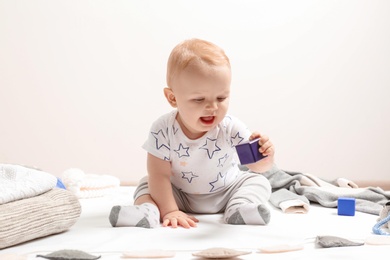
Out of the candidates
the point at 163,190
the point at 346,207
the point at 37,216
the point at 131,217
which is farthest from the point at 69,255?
the point at 346,207

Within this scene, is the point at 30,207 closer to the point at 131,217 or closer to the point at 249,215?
the point at 131,217

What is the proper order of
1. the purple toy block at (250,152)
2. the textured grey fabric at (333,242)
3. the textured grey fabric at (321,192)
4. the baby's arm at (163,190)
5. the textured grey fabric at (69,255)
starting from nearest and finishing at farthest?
the textured grey fabric at (69,255), the textured grey fabric at (333,242), the purple toy block at (250,152), the baby's arm at (163,190), the textured grey fabric at (321,192)

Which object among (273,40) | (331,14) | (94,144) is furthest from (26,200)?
(331,14)

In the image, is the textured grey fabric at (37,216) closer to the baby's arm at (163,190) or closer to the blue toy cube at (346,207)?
the baby's arm at (163,190)

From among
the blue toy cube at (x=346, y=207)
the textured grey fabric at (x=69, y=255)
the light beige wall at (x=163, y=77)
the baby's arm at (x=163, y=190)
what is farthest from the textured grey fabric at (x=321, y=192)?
the light beige wall at (x=163, y=77)

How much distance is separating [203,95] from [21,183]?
0.44 m

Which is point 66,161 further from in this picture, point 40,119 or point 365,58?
point 365,58

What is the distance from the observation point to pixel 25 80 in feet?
8.75

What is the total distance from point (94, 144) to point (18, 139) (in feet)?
1.15

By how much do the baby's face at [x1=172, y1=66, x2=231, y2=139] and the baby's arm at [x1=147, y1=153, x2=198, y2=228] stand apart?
0.15 metres

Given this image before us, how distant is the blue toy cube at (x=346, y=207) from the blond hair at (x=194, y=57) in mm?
475

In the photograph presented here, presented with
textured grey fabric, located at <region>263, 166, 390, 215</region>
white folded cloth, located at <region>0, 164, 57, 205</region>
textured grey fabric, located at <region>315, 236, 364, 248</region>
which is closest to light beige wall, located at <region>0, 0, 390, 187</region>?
textured grey fabric, located at <region>263, 166, 390, 215</region>

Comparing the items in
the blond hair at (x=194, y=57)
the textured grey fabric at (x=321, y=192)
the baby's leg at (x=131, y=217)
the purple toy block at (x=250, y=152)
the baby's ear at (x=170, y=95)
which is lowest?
the textured grey fabric at (x=321, y=192)

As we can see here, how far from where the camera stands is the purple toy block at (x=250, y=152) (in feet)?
4.16
